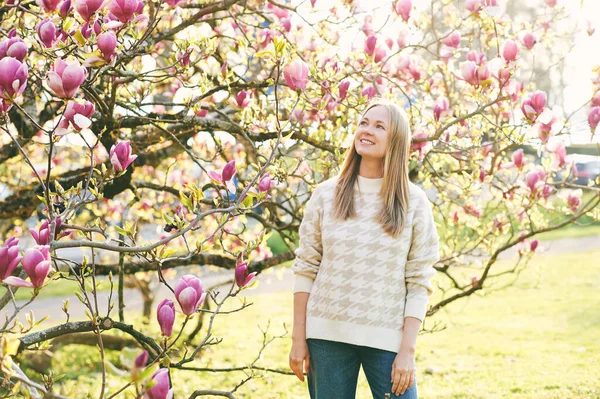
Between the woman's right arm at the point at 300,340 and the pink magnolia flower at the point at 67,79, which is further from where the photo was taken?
the woman's right arm at the point at 300,340

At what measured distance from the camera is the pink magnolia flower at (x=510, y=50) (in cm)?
272

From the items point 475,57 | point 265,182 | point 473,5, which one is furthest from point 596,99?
point 265,182

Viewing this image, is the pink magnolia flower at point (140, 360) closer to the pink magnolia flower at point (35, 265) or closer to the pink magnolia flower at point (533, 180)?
the pink magnolia flower at point (35, 265)

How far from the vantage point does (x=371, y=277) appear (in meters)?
2.16

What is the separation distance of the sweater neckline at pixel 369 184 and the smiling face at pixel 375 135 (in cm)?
8

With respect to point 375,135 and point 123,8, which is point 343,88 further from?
point 123,8

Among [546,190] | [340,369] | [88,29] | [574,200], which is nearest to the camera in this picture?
[88,29]

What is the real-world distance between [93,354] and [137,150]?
3.38m

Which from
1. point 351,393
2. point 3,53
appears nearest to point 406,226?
point 351,393

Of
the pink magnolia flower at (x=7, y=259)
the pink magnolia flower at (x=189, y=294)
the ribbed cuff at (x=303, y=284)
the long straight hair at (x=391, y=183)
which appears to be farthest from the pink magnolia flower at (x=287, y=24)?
the pink magnolia flower at (x=7, y=259)

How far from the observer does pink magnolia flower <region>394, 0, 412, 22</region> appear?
10.4 ft

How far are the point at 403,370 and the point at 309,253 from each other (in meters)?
0.49

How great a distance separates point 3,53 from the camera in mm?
1655

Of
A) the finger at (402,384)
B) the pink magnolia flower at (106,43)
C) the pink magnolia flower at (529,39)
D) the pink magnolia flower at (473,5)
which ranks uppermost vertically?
the pink magnolia flower at (473,5)
